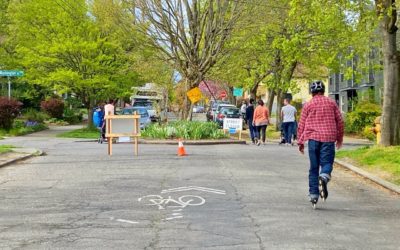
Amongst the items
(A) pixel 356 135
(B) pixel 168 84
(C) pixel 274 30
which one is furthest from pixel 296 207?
(B) pixel 168 84

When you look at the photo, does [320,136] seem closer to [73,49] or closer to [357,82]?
[357,82]

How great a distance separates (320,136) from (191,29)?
18.8m

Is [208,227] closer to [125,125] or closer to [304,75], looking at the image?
[125,125]

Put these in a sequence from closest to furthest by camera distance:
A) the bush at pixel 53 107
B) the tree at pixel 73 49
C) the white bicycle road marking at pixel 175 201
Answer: the white bicycle road marking at pixel 175 201 → the tree at pixel 73 49 → the bush at pixel 53 107

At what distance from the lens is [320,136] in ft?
28.9

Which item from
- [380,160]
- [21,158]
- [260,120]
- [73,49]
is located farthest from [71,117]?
[380,160]

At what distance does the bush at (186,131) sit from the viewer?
78.4ft

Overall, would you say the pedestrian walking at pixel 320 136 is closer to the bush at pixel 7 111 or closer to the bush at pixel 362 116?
the bush at pixel 7 111

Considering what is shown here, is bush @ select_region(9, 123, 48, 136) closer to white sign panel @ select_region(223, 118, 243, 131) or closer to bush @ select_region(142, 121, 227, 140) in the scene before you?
bush @ select_region(142, 121, 227, 140)

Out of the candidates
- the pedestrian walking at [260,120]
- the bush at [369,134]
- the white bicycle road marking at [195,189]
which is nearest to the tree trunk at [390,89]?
the pedestrian walking at [260,120]

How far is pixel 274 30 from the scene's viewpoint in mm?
31344

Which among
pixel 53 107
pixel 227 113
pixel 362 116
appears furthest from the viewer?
pixel 53 107

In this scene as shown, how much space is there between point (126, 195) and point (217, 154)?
816 centimetres

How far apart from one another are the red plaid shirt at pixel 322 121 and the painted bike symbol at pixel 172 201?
192 centimetres
